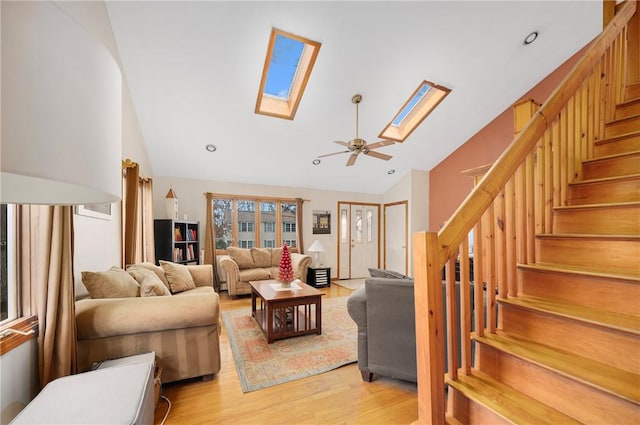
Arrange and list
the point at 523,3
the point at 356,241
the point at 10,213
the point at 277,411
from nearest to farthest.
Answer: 1. the point at 10,213
2. the point at 277,411
3. the point at 523,3
4. the point at 356,241

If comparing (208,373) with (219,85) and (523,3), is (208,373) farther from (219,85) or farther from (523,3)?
(523,3)

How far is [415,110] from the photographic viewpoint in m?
4.56

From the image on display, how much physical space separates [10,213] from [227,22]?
92.0 inches

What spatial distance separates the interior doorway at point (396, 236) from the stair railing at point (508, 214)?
418cm

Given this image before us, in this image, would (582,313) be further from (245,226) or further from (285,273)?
(245,226)

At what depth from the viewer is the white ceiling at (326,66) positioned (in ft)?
8.68

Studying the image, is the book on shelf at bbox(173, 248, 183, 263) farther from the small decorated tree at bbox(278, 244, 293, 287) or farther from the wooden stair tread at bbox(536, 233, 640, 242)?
the wooden stair tread at bbox(536, 233, 640, 242)

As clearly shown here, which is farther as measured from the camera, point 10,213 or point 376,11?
point 376,11

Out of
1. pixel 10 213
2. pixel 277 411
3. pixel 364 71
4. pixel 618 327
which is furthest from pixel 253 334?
pixel 364 71

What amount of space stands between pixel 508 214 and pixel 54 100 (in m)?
1.86

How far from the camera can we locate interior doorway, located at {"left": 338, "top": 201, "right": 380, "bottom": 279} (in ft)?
21.5

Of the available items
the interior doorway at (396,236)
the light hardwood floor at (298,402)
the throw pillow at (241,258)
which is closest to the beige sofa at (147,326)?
the light hardwood floor at (298,402)

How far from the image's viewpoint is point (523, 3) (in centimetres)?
287

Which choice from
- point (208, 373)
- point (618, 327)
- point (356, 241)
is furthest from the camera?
point (356, 241)
